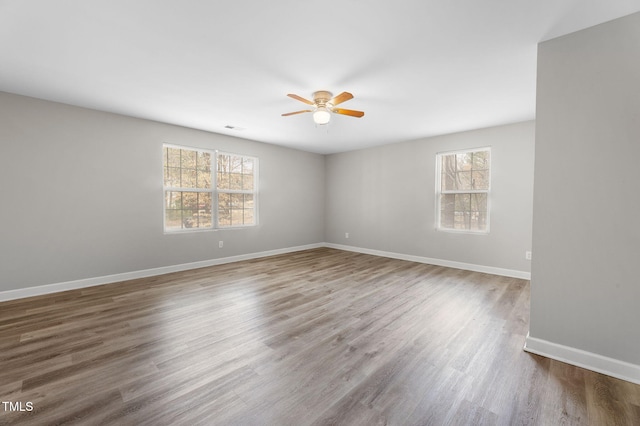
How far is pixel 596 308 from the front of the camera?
6.11ft

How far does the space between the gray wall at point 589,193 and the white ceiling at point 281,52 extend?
262 mm

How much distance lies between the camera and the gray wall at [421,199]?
4.20 metres

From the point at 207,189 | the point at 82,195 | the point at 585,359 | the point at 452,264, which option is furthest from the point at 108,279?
the point at 452,264

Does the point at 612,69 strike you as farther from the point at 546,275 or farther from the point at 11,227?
the point at 11,227

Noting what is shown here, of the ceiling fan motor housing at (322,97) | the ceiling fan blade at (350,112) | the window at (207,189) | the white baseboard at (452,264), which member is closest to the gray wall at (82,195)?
the window at (207,189)

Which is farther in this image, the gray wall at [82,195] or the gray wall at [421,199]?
the gray wall at [421,199]

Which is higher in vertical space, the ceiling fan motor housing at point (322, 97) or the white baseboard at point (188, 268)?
the ceiling fan motor housing at point (322, 97)

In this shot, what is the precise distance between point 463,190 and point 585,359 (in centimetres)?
337

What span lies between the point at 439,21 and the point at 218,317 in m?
3.25

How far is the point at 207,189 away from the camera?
4930 mm

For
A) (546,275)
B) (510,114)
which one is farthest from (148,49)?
(510,114)

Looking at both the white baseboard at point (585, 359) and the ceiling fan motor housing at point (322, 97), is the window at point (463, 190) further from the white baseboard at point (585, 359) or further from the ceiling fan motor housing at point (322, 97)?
the ceiling fan motor housing at point (322, 97)

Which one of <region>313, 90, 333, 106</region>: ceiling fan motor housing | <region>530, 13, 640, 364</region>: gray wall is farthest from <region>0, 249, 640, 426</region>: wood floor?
<region>313, 90, 333, 106</region>: ceiling fan motor housing

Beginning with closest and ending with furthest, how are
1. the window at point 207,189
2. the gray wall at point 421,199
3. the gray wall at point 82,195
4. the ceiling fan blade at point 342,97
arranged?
the ceiling fan blade at point 342,97 → the gray wall at point 82,195 → the gray wall at point 421,199 → the window at point 207,189
